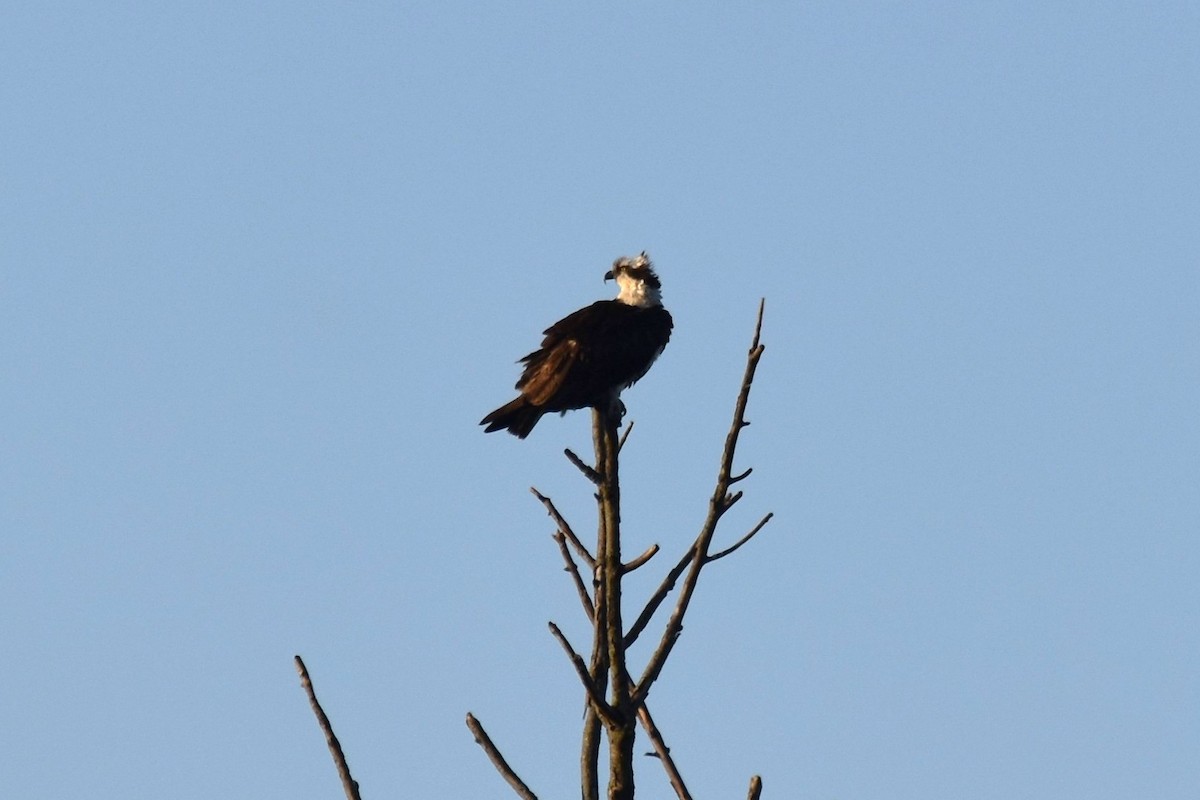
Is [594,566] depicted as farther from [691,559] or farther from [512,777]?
[512,777]

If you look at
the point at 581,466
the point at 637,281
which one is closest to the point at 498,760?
the point at 581,466

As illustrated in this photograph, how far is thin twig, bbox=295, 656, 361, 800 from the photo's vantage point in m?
5.06

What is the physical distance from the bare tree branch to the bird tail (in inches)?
255

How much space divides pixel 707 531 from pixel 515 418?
6620mm

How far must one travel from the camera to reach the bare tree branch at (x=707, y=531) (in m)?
5.93

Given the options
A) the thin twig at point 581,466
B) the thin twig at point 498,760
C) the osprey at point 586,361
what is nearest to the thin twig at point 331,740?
the thin twig at point 498,760

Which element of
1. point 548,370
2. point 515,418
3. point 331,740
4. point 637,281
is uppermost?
point 637,281

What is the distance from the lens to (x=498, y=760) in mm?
5703

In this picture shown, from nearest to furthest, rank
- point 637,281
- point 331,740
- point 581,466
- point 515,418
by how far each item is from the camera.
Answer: point 331,740, point 581,466, point 515,418, point 637,281

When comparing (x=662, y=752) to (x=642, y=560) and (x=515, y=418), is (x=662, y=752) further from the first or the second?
(x=515, y=418)

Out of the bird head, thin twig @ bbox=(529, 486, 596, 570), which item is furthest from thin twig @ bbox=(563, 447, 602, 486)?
the bird head

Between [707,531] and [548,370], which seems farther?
[548,370]

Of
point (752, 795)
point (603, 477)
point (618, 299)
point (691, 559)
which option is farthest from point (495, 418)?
point (752, 795)

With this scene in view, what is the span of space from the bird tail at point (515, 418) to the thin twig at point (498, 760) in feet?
21.8
